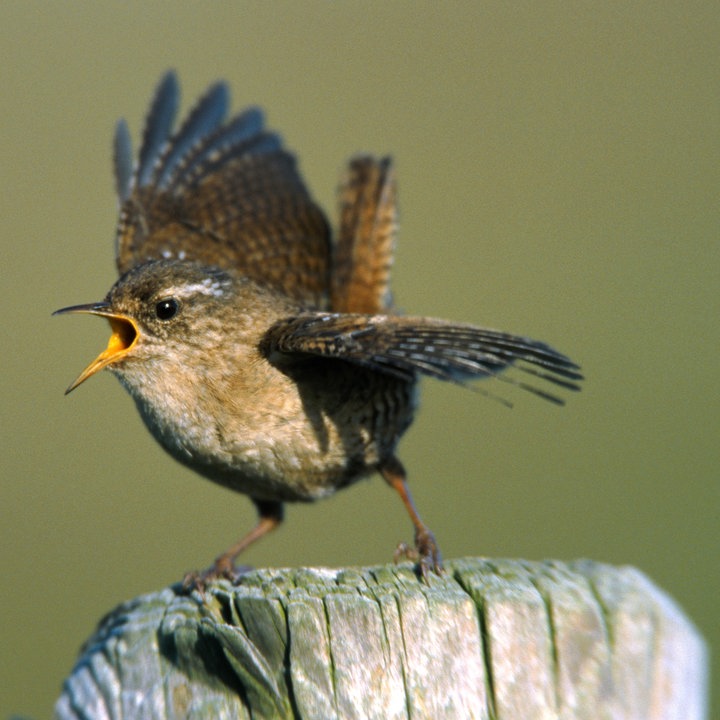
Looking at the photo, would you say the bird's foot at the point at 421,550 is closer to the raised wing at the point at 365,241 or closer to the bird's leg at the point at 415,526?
the bird's leg at the point at 415,526

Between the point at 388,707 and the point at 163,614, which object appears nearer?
the point at 388,707

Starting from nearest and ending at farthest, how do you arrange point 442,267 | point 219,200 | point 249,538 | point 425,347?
1. point 425,347
2. point 249,538
3. point 219,200
4. point 442,267

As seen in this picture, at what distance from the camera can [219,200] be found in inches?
209

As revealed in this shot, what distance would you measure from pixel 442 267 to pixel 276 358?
502cm

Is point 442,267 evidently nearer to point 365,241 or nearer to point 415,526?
point 365,241

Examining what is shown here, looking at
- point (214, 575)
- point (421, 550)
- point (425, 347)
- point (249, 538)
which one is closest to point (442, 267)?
point (249, 538)

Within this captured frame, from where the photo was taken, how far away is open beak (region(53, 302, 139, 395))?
3.67 m

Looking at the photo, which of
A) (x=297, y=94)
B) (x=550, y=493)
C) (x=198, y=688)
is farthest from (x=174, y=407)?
(x=297, y=94)

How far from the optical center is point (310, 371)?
12.9ft

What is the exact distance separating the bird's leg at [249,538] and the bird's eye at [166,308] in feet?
2.90

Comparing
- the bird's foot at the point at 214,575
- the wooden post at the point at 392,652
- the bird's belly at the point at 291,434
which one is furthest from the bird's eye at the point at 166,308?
the wooden post at the point at 392,652

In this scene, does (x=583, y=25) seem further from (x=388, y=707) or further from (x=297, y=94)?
(x=388, y=707)

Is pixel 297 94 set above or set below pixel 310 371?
above

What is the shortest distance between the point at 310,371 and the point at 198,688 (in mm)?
1657
